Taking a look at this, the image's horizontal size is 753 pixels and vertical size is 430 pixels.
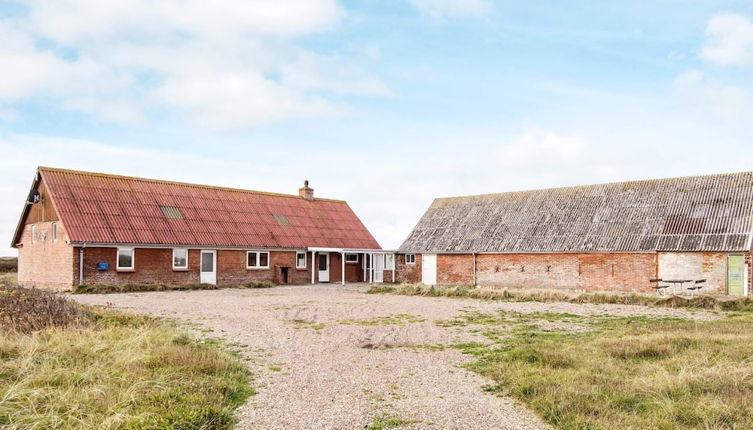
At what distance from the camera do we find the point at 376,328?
566 inches

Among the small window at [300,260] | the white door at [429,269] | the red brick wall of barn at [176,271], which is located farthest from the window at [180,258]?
the white door at [429,269]

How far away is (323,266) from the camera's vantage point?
39531 mm

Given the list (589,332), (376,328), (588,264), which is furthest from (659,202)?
(376,328)

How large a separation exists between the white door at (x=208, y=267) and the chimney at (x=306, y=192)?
1174 centimetres

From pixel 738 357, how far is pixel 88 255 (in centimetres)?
2677

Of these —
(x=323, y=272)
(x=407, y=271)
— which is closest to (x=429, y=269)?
(x=407, y=271)

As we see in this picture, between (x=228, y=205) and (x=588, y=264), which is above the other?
(x=228, y=205)

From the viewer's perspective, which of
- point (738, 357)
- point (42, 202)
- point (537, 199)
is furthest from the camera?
point (537, 199)

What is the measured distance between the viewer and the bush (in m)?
11.1

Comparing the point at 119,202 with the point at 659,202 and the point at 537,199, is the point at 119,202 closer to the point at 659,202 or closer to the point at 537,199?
the point at 537,199

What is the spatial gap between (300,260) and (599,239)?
18000mm

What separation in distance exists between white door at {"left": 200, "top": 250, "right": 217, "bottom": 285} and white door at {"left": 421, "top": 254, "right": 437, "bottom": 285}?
40.0 feet

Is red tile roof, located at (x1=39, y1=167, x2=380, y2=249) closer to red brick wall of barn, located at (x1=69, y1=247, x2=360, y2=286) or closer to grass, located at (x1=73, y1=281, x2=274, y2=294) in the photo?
red brick wall of barn, located at (x1=69, y1=247, x2=360, y2=286)

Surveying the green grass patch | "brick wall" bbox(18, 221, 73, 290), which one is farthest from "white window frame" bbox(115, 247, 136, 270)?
the green grass patch
